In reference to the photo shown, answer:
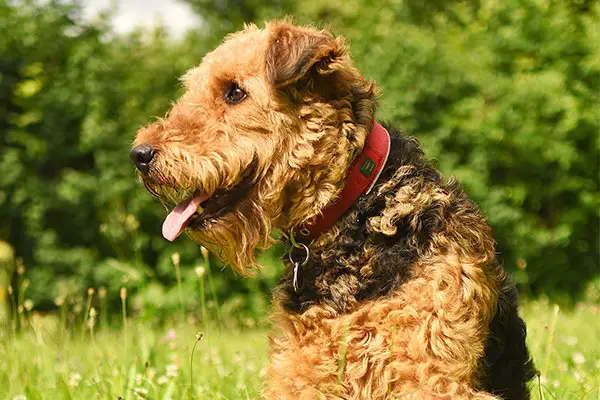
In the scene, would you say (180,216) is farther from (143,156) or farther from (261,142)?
(261,142)

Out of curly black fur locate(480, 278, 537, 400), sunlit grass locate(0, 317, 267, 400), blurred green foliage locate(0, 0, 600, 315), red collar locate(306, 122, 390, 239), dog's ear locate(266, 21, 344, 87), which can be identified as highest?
dog's ear locate(266, 21, 344, 87)

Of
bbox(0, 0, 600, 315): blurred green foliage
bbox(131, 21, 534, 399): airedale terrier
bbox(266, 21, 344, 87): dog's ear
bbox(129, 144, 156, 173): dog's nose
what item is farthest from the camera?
bbox(0, 0, 600, 315): blurred green foliage

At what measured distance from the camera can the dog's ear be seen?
2.85 metres

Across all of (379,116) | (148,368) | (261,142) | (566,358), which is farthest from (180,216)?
(379,116)

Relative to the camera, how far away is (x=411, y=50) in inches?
422

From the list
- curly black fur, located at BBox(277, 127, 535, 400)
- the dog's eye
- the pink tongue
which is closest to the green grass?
curly black fur, located at BBox(277, 127, 535, 400)

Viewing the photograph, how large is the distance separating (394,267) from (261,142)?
748 mm

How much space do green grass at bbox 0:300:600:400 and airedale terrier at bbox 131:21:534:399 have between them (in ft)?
1.77

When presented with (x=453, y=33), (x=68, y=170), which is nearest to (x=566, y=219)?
(x=453, y=33)

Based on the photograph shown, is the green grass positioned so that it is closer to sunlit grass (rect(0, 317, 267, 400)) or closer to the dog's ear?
sunlit grass (rect(0, 317, 267, 400))

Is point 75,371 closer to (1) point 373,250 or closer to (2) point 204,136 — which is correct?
(2) point 204,136

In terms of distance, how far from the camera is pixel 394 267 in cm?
272

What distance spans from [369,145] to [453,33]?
11.1 meters

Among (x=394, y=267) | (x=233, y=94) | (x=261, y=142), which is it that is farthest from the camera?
(x=233, y=94)
